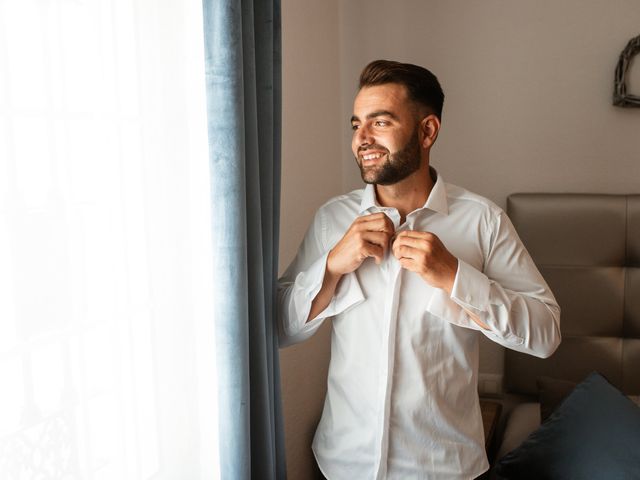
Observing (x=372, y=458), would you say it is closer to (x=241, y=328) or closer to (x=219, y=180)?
(x=241, y=328)

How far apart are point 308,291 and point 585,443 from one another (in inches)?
39.4

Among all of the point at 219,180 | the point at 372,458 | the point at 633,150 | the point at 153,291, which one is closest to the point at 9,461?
the point at 153,291

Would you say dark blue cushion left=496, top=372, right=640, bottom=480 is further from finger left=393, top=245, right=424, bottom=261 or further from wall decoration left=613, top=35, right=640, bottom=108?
wall decoration left=613, top=35, right=640, bottom=108

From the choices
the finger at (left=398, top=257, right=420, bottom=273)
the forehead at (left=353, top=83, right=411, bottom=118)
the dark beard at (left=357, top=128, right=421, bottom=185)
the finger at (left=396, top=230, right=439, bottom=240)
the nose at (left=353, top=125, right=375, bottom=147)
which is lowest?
the finger at (left=398, top=257, right=420, bottom=273)

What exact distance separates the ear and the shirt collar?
0.29 ft

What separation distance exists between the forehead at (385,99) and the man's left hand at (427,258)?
1.02 feet

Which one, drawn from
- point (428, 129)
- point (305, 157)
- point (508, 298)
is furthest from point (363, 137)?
point (305, 157)

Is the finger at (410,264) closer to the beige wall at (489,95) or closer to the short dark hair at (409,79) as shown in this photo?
the short dark hair at (409,79)

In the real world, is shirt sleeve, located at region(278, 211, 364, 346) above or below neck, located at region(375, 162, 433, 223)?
below

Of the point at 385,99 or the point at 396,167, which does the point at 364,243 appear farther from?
the point at 385,99

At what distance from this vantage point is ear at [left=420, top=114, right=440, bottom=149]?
1.60 m

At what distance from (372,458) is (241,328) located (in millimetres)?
472

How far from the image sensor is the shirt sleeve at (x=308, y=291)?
5.17ft

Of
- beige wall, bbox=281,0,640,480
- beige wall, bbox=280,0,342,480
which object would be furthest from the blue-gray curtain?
beige wall, bbox=281,0,640,480
